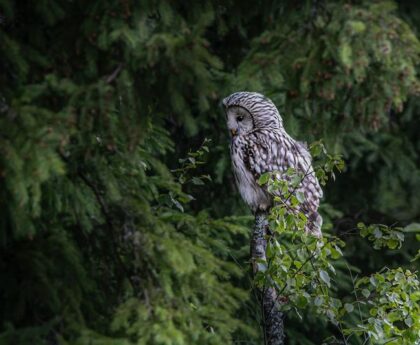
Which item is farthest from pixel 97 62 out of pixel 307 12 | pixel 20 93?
pixel 307 12

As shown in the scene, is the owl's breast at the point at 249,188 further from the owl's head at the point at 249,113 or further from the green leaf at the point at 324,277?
the green leaf at the point at 324,277

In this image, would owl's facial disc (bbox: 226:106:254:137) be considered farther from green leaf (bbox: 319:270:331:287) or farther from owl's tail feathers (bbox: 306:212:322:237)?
green leaf (bbox: 319:270:331:287)

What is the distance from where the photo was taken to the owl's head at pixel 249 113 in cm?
676

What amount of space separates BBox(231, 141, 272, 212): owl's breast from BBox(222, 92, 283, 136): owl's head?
0.17 meters

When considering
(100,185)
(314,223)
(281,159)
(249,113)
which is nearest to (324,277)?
(100,185)

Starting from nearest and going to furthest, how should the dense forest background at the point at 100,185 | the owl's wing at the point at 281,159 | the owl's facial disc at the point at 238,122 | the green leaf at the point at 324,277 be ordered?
the dense forest background at the point at 100,185 → the green leaf at the point at 324,277 → the owl's wing at the point at 281,159 → the owl's facial disc at the point at 238,122

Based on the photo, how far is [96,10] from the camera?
389cm

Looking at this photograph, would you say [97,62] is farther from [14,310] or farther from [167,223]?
Answer: [14,310]

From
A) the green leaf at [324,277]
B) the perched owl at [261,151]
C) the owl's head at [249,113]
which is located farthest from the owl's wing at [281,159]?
the green leaf at [324,277]

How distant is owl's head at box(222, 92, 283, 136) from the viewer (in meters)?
6.76

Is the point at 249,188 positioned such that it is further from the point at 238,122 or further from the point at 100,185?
the point at 100,185

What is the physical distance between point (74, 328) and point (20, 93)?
90cm

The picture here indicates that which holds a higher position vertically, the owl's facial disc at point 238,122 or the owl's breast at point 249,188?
the owl's facial disc at point 238,122

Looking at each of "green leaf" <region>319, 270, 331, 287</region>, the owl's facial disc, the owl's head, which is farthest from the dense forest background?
the owl's facial disc
